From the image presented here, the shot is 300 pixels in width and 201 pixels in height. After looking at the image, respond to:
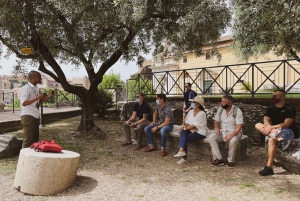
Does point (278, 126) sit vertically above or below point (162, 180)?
above

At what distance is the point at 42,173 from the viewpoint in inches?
144

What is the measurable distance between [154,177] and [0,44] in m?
7.30

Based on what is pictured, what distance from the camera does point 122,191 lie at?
393 cm

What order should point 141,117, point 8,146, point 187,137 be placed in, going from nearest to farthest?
point 187,137
point 8,146
point 141,117

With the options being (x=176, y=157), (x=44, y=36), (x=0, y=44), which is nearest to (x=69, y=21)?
(x=44, y=36)

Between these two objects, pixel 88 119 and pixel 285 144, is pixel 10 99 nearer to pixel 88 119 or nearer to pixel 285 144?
pixel 88 119

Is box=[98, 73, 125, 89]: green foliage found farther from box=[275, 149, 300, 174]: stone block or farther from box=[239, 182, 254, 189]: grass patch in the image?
box=[239, 182, 254, 189]: grass patch

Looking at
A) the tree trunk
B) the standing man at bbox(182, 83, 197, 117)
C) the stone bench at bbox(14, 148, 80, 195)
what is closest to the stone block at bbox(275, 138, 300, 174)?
the standing man at bbox(182, 83, 197, 117)

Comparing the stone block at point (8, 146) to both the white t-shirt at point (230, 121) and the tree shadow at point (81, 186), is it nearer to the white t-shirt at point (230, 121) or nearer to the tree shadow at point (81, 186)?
the tree shadow at point (81, 186)

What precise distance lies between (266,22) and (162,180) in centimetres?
472

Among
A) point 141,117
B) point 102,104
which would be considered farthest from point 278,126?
point 102,104

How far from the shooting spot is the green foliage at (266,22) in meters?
5.58

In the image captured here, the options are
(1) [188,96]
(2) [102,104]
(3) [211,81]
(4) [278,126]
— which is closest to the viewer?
(4) [278,126]

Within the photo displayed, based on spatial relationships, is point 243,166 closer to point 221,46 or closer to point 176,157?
point 176,157
